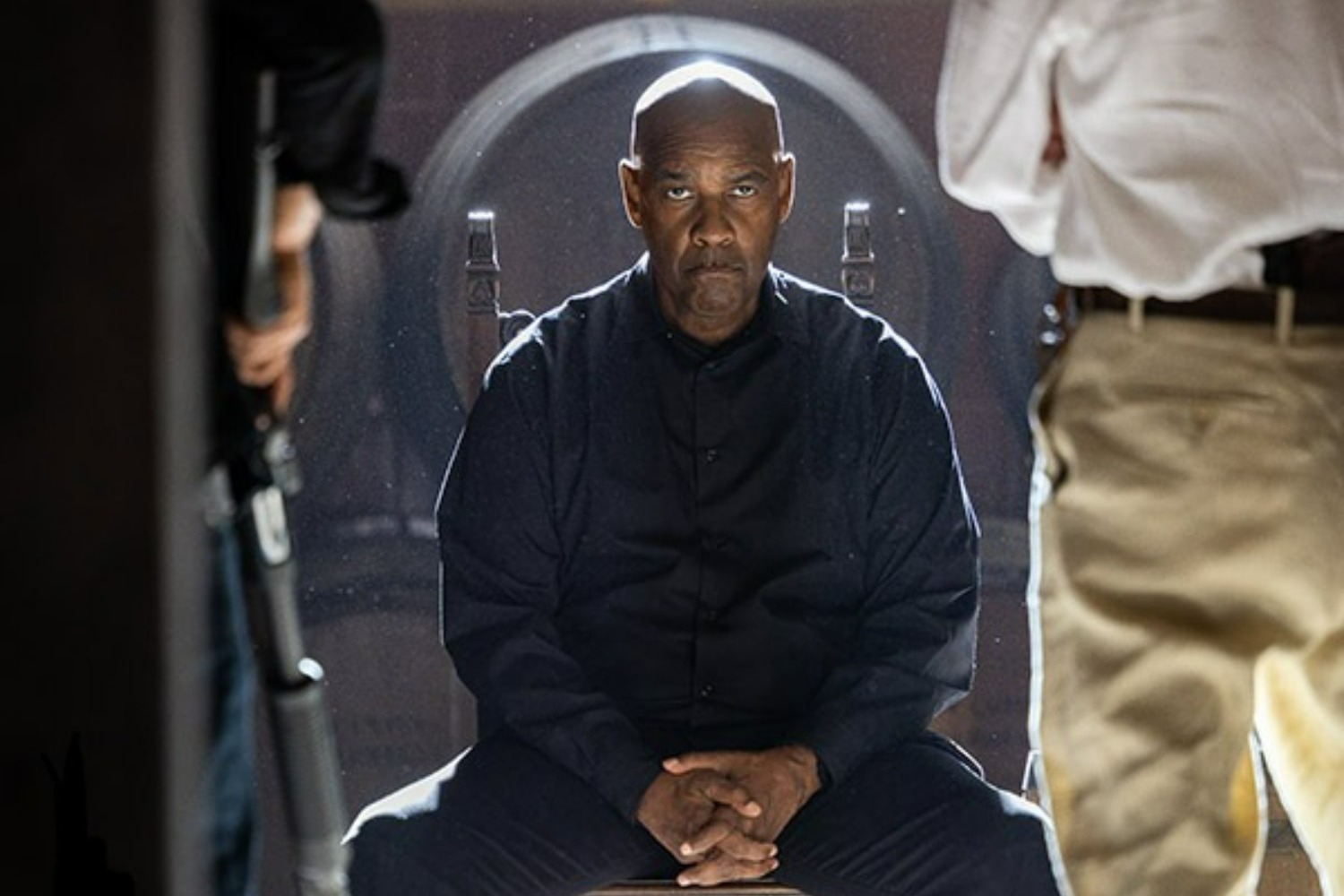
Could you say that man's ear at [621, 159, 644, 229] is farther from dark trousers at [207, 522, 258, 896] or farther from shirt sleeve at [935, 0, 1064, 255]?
dark trousers at [207, 522, 258, 896]

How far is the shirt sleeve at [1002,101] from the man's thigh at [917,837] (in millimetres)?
660

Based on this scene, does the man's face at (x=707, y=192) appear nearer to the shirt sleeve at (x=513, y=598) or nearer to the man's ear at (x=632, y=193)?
the man's ear at (x=632, y=193)

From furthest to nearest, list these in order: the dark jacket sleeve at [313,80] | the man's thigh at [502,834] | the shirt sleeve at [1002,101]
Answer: the man's thigh at [502,834]
the shirt sleeve at [1002,101]
the dark jacket sleeve at [313,80]

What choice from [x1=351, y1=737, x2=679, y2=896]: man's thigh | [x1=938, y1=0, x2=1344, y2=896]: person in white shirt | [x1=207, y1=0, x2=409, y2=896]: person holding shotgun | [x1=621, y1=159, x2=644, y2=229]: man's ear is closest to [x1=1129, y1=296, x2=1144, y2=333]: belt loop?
[x1=938, y1=0, x2=1344, y2=896]: person in white shirt

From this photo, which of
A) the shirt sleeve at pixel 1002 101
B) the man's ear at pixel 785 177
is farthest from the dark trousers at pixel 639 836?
the shirt sleeve at pixel 1002 101

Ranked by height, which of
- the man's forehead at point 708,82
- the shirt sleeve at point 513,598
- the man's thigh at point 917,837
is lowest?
the man's thigh at point 917,837

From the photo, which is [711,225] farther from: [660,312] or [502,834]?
[502,834]

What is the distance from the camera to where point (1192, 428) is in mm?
1781

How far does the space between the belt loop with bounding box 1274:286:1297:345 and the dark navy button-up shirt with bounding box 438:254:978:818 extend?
0.62 m

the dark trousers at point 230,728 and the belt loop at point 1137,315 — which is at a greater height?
the belt loop at point 1137,315

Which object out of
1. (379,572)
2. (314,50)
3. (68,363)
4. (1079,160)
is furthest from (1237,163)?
(379,572)

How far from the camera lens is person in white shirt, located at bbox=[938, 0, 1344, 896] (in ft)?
5.75

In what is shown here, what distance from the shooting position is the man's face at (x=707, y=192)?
2350mm

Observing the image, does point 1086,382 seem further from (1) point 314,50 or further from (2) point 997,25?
(1) point 314,50
